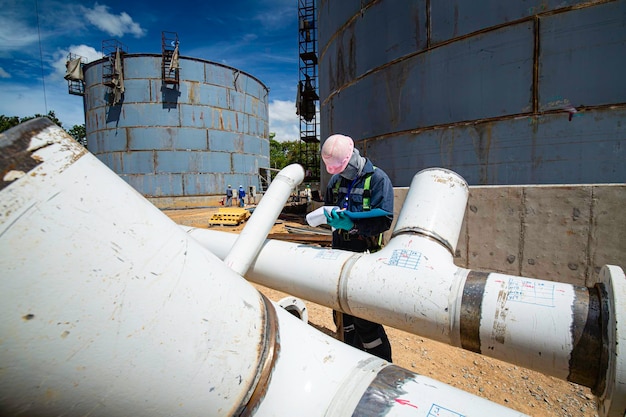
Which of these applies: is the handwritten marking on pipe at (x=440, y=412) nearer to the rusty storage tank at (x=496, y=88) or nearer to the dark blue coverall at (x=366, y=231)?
the dark blue coverall at (x=366, y=231)

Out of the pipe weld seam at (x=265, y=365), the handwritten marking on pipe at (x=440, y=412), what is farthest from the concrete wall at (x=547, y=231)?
the pipe weld seam at (x=265, y=365)

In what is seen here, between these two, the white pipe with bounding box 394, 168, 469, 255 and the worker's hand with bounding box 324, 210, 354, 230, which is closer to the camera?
the white pipe with bounding box 394, 168, 469, 255

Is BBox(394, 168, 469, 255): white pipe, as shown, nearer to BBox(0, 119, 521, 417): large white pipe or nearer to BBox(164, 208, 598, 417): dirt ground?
BBox(0, 119, 521, 417): large white pipe

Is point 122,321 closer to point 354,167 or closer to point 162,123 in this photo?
point 354,167

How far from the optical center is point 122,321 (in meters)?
0.80

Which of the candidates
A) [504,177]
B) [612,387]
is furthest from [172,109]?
[612,387]

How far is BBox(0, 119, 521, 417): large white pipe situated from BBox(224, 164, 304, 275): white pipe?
1.04m

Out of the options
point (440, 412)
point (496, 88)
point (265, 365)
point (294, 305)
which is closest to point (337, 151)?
point (294, 305)

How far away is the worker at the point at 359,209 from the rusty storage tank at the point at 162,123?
16360mm

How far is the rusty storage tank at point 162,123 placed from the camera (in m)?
16.8

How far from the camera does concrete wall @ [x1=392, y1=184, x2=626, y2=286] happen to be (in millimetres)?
3332

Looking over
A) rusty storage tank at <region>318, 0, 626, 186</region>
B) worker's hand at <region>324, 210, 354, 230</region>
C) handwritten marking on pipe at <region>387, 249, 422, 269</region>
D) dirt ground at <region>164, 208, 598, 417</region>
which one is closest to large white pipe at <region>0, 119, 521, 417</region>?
handwritten marking on pipe at <region>387, 249, 422, 269</region>

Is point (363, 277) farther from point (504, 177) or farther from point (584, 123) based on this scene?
point (584, 123)

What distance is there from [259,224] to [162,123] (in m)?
17.1
